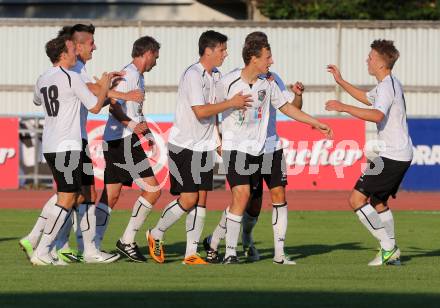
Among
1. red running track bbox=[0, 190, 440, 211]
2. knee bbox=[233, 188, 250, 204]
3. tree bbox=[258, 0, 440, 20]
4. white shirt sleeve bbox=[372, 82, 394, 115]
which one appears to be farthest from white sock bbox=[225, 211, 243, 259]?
tree bbox=[258, 0, 440, 20]

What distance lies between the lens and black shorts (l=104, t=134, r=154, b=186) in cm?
1357

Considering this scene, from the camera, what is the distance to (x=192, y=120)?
1327 cm

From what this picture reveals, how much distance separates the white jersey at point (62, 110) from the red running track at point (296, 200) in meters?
10.4

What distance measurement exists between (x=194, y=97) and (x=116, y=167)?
1383 mm

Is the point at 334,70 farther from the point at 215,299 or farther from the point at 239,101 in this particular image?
the point at 215,299

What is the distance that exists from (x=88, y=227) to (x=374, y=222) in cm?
303

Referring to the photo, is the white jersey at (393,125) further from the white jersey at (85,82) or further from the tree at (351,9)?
the tree at (351,9)

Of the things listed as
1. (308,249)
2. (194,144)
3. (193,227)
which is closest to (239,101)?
(194,144)

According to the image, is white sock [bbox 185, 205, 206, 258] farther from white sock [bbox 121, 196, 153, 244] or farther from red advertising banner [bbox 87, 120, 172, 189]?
red advertising banner [bbox 87, 120, 172, 189]

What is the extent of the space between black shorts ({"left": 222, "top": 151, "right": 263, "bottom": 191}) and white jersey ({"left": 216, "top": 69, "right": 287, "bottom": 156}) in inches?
2.2

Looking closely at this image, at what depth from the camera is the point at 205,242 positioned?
1398 cm

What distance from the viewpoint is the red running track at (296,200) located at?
23516 mm

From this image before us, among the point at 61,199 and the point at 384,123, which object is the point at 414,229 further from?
the point at 61,199

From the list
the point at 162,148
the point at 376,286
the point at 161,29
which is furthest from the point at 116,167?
the point at 161,29
